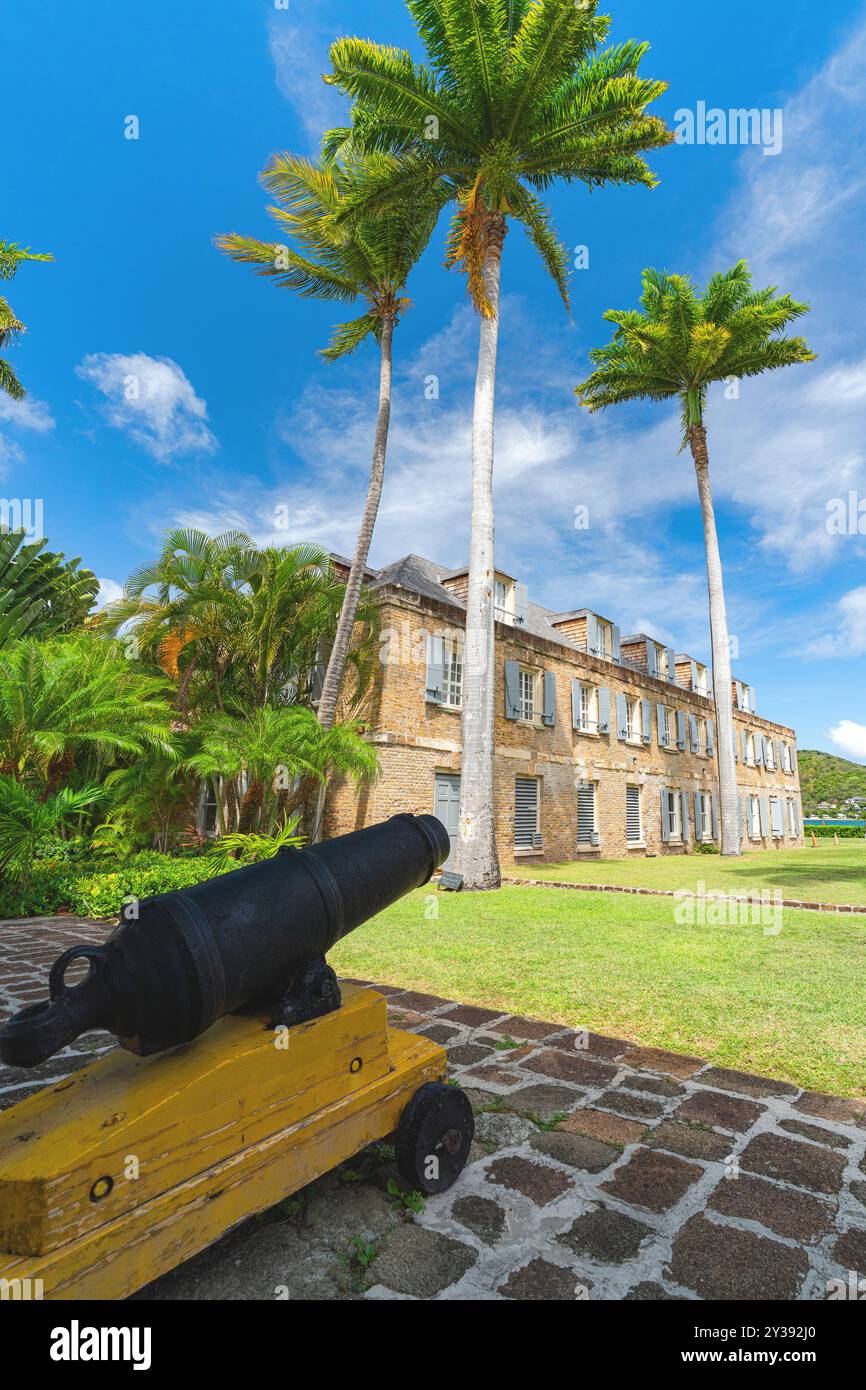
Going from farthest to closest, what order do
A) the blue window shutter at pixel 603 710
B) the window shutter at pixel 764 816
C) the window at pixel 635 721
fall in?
the window shutter at pixel 764 816, the window at pixel 635 721, the blue window shutter at pixel 603 710

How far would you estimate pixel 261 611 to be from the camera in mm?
12812

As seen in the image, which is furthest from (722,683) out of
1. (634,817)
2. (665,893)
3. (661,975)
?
(661,975)

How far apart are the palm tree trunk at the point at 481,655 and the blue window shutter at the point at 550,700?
7.24 meters

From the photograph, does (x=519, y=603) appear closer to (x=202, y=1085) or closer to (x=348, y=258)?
(x=348, y=258)

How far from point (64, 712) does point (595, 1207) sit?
31.0 feet

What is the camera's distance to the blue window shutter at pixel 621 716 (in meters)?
21.9

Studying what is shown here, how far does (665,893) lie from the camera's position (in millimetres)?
10969

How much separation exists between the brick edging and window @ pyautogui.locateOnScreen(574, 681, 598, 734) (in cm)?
766

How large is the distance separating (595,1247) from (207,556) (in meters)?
12.4

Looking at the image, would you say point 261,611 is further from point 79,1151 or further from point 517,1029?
point 79,1151

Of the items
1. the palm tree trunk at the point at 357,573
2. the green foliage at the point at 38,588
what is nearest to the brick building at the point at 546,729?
the palm tree trunk at the point at 357,573

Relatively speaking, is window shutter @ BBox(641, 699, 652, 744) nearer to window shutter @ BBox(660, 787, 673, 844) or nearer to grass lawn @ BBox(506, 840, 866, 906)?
window shutter @ BBox(660, 787, 673, 844)

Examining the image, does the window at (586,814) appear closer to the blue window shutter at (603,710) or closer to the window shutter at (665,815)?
the blue window shutter at (603,710)

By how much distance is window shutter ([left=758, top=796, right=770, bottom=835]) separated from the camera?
34.3 m
